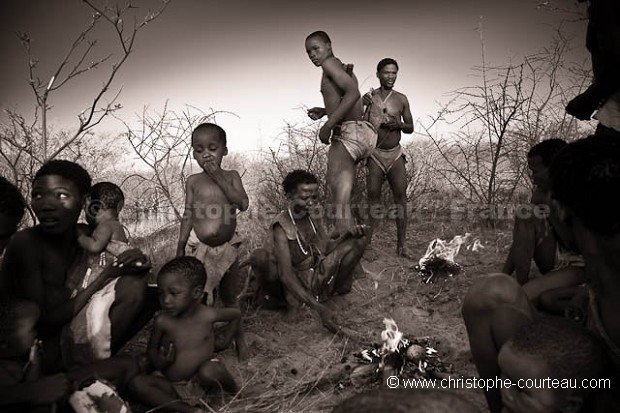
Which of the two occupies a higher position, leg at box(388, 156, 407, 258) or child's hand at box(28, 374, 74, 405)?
leg at box(388, 156, 407, 258)

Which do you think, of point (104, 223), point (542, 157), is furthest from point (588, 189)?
point (104, 223)

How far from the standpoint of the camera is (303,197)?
3598 millimetres

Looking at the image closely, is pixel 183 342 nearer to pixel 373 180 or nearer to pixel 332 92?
pixel 332 92

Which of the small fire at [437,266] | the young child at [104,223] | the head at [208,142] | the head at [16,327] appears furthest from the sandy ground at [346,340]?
the head at [208,142]

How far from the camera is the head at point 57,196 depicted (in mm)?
2488

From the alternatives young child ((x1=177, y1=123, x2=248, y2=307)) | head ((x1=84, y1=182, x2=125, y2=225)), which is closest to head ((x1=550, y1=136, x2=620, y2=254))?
young child ((x1=177, y1=123, x2=248, y2=307))

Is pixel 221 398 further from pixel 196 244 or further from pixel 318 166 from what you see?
pixel 318 166

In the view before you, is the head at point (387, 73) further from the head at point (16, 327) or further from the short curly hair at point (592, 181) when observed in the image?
the head at point (16, 327)

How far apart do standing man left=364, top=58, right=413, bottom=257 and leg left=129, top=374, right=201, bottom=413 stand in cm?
310

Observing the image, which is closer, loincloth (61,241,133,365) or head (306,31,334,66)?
loincloth (61,241,133,365)

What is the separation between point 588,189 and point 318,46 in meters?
2.97

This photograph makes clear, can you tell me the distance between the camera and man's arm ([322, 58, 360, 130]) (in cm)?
404

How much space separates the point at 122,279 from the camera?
271 cm

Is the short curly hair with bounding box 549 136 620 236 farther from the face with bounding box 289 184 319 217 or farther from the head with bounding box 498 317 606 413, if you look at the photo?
the face with bounding box 289 184 319 217
